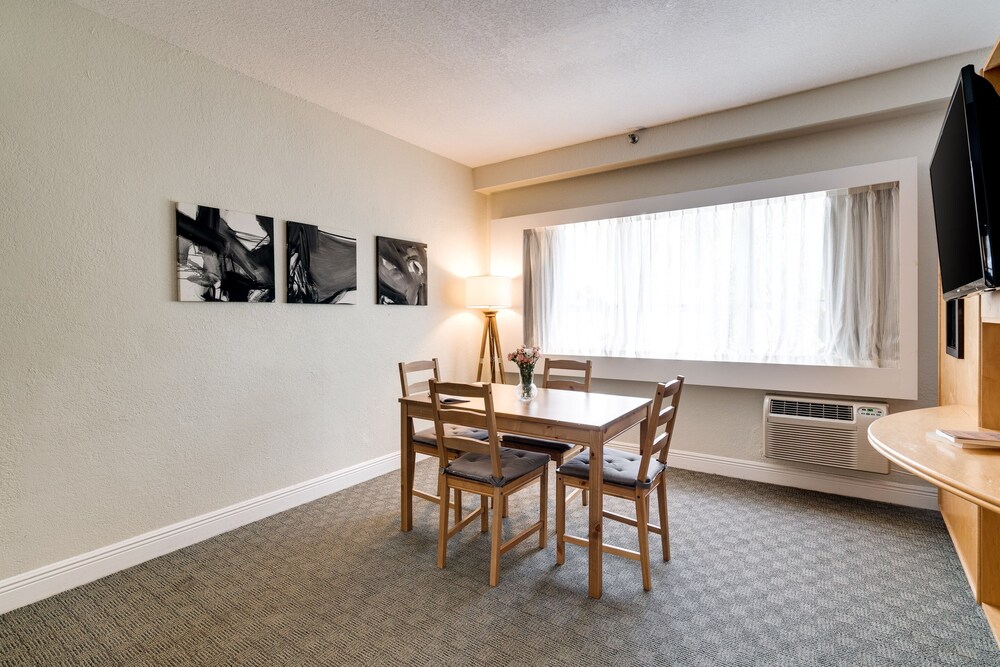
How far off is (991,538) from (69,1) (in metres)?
4.84

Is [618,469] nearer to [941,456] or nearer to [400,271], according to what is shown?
A: [941,456]

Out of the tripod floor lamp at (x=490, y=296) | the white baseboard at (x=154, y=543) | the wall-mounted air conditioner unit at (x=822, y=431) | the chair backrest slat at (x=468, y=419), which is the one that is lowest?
the white baseboard at (x=154, y=543)

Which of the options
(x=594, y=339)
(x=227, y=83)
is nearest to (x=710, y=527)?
(x=594, y=339)

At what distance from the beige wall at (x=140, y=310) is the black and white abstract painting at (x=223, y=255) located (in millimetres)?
73

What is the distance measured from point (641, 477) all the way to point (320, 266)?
2.64 metres

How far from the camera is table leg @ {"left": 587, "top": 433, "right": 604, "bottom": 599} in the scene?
2.20 meters

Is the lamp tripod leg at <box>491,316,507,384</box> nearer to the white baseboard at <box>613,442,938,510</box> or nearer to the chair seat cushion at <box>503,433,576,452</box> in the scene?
the chair seat cushion at <box>503,433,576,452</box>

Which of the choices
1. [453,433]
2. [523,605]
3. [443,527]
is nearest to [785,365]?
[453,433]

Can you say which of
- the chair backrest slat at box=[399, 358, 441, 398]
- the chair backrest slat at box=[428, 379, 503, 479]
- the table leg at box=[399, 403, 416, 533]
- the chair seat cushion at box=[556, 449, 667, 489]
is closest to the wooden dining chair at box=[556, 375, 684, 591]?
the chair seat cushion at box=[556, 449, 667, 489]

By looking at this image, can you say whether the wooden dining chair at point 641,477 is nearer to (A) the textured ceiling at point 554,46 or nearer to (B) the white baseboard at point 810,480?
(B) the white baseboard at point 810,480

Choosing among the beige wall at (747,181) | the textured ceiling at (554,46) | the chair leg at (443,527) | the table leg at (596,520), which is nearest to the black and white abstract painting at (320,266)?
the textured ceiling at (554,46)

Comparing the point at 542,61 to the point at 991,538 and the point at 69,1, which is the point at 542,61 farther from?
the point at 991,538

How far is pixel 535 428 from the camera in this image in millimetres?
2418

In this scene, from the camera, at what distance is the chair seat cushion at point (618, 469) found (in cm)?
231
